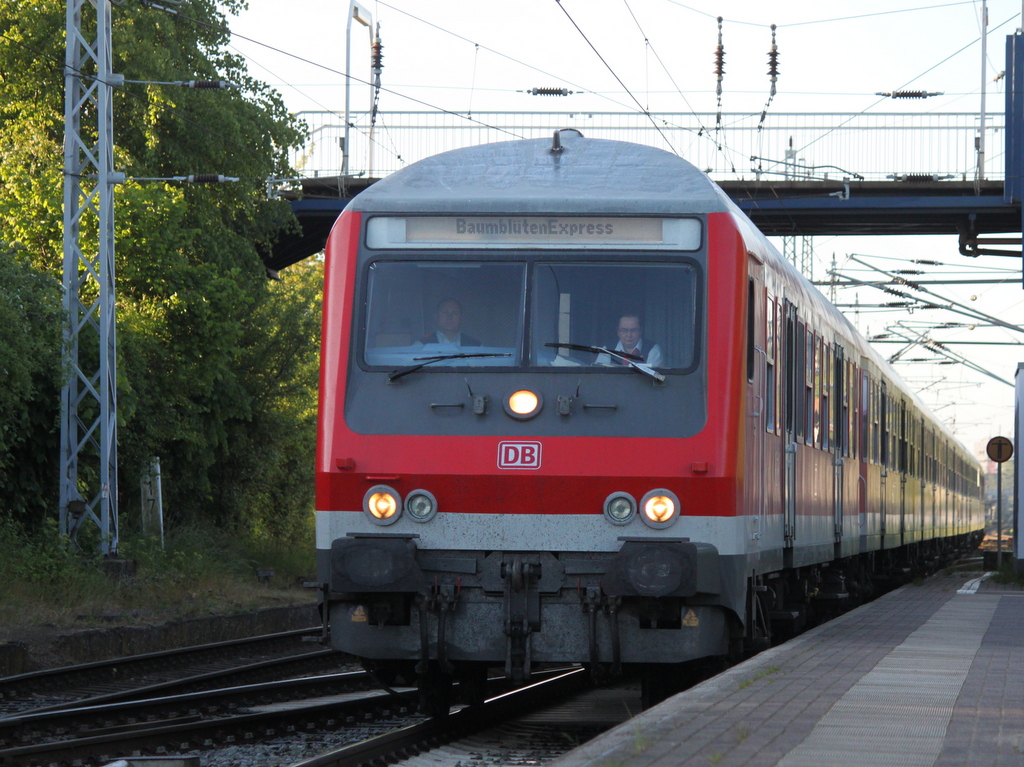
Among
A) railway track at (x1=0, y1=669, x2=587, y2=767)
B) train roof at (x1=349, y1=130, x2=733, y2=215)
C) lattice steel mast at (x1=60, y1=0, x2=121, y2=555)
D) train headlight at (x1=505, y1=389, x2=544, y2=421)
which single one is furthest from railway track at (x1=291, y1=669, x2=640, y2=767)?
lattice steel mast at (x1=60, y1=0, x2=121, y2=555)

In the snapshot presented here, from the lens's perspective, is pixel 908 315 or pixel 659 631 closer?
pixel 659 631

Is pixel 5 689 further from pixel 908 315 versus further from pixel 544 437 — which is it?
pixel 908 315

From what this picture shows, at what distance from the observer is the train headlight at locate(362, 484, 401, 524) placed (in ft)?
27.7

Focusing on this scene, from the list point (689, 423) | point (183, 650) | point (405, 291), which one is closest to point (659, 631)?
point (689, 423)

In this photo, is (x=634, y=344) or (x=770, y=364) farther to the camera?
(x=770, y=364)

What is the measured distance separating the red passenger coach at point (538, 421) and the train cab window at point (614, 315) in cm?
1

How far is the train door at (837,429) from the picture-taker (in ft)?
46.3

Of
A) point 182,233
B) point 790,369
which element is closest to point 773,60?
point 182,233

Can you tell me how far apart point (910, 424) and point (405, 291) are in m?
16.7

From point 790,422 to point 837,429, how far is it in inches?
136

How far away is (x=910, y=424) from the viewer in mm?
23906

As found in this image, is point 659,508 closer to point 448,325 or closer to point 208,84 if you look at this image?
point 448,325

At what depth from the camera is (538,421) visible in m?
8.48

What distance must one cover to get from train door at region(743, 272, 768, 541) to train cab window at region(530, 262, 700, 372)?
Result: 48 cm
